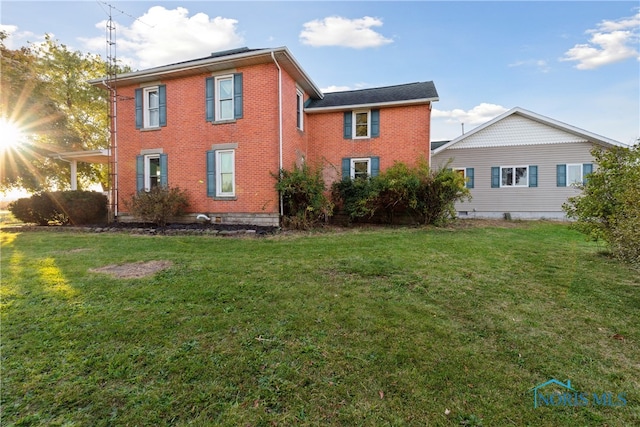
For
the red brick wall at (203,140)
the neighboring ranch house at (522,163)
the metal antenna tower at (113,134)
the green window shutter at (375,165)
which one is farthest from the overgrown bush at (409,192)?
the metal antenna tower at (113,134)

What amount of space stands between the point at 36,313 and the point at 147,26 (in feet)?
40.9

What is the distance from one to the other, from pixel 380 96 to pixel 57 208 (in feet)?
47.4

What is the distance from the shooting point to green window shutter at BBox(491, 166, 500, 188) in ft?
49.0

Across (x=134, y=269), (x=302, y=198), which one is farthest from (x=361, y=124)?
(x=134, y=269)

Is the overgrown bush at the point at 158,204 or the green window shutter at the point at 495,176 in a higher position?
the green window shutter at the point at 495,176

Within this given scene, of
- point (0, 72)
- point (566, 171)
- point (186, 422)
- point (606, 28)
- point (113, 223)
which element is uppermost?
point (0, 72)

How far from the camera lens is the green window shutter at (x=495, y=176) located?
49.0ft

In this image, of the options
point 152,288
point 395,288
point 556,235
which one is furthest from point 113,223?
point 556,235

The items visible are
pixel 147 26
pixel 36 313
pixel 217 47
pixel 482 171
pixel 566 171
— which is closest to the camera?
pixel 36 313

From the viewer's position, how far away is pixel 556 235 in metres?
9.08

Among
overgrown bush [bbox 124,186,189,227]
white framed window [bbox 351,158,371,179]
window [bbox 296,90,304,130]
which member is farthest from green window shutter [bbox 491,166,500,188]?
overgrown bush [bbox 124,186,189,227]

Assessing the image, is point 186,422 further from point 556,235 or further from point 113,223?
point 113,223

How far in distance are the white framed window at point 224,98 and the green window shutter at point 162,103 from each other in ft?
7.68

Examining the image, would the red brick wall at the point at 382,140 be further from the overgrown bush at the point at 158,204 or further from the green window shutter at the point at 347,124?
the overgrown bush at the point at 158,204
